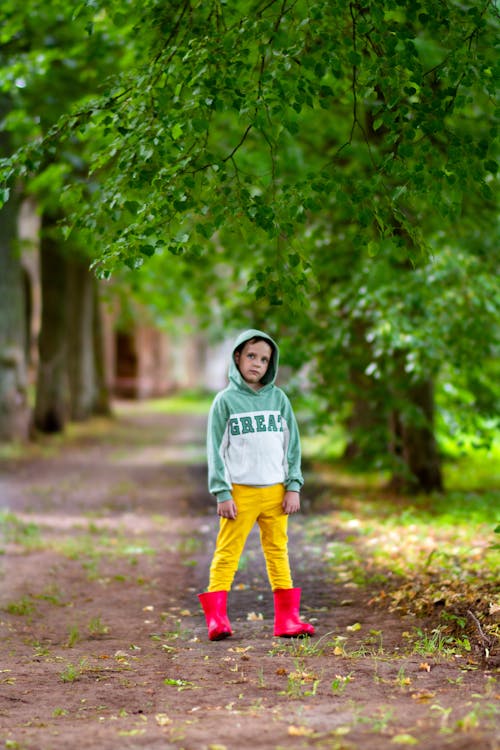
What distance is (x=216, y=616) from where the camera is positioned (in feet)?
20.6

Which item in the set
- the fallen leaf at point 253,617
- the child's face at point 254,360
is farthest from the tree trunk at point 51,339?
the child's face at point 254,360

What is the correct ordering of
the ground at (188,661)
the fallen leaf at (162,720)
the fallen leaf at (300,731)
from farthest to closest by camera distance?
the fallen leaf at (162,720)
the ground at (188,661)
the fallen leaf at (300,731)

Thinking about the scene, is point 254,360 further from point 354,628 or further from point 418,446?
point 418,446

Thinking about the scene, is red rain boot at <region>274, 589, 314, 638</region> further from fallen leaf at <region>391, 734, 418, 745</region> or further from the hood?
fallen leaf at <region>391, 734, 418, 745</region>

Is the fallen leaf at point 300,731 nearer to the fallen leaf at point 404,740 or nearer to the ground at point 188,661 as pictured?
the ground at point 188,661

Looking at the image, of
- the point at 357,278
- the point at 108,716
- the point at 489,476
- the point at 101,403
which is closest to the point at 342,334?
the point at 357,278

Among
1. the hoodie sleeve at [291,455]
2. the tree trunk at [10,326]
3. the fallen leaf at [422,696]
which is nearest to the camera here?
the fallen leaf at [422,696]

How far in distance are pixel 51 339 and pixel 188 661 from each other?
734 inches

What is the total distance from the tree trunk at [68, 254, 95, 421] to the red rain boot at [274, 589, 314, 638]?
21.0m

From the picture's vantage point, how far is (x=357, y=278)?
11078 millimetres

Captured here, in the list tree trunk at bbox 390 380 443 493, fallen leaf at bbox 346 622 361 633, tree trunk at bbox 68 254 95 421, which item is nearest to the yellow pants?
fallen leaf at bbox 346 622 361 633

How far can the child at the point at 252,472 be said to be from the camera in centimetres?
618

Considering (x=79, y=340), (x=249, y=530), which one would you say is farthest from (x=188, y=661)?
(x=79, y=340)

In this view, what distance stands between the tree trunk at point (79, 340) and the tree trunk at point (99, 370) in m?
2.36
